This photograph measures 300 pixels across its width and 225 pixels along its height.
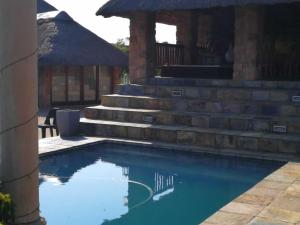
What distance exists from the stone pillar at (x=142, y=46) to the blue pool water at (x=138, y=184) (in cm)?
314

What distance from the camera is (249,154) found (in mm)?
8211

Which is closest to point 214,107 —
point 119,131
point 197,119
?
point 197,119

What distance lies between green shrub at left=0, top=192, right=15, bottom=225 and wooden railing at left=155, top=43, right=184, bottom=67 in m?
10.4

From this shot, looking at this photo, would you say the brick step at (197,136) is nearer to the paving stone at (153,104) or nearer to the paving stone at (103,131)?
the paving stone at (103,131)

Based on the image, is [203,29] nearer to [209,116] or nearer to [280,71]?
[280,71]

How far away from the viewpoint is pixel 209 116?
Result: 368 inches

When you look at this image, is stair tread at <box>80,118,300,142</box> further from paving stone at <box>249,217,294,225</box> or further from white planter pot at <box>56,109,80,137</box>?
paving stone at <box>249,217,294,225</box>

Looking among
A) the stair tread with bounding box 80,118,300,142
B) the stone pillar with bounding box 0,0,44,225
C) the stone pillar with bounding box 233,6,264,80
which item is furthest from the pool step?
the stone pillar with bounding box 0,0,44,225

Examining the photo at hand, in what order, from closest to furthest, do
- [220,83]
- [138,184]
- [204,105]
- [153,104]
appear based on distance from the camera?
[138,184], [204,105], [153,104], [220,83]

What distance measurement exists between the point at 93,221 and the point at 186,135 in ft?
13.9

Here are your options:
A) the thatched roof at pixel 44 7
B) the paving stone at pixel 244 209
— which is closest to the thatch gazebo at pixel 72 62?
the thatched roof at pixel 44 7

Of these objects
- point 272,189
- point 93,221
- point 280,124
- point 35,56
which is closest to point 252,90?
point 280,124

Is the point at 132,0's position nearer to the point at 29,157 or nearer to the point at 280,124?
the point at 280,124

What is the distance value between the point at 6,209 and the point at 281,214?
8.97 ft
